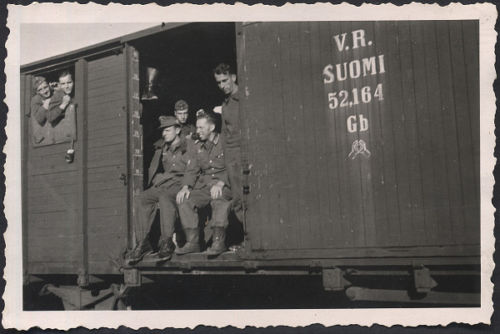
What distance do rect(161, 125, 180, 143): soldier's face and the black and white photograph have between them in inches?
0.6

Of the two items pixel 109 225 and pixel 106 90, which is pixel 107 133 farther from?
pixel 109 225

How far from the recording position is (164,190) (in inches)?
211

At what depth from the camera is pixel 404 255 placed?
4090 mm

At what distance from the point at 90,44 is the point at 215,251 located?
236 centimetres

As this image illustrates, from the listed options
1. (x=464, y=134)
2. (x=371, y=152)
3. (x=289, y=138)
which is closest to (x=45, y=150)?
(x=289, y=138)

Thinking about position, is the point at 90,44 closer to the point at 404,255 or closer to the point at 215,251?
the point at 215,251

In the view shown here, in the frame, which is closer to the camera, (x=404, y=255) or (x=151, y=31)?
(x=404, y=255)

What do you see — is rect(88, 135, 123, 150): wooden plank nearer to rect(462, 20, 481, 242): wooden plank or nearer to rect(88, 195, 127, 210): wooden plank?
rect(88, 195, 127, 210): wooden plank

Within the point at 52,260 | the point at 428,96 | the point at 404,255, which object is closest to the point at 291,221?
the point at 404,255

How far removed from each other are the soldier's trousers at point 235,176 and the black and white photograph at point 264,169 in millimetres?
20

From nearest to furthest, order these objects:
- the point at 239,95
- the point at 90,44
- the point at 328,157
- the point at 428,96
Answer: the point at 428,96
the point at 328,157
the point at 239,95
the point at 90,44

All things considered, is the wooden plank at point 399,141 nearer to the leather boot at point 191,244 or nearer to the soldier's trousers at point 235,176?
the soldier's trousers at point 235,176

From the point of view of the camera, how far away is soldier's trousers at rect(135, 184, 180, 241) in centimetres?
527

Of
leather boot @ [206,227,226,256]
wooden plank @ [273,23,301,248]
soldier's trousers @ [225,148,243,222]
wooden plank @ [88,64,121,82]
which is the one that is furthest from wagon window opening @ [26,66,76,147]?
wooden plank @ [273,23,301,248]
